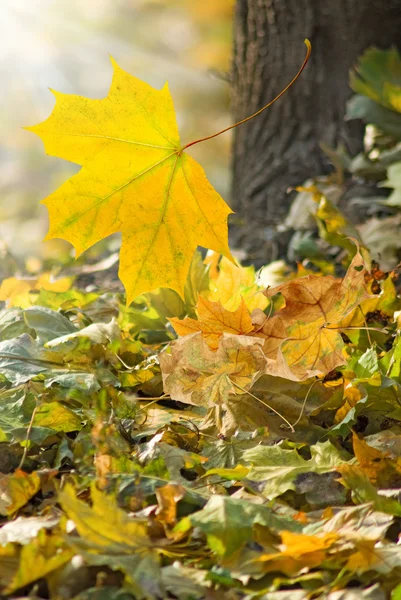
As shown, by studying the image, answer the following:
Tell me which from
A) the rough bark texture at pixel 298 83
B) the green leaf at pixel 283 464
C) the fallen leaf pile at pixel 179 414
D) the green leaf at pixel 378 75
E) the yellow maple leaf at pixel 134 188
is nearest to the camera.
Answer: the fallen leaf pile at pixel 179 414

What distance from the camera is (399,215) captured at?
1.80 metres

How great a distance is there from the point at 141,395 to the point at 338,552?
46 cm

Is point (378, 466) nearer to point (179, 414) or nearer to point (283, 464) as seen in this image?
point (283, 464)

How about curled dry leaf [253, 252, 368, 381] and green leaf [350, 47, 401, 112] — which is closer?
curled dry leaf [253, 252, 368, 381]

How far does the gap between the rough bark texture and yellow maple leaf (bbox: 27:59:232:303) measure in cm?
113

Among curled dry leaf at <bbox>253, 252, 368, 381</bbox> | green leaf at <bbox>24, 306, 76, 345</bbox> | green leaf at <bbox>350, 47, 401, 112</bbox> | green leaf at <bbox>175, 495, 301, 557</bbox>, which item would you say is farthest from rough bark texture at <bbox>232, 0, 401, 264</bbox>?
green leaf at <bbox>175, 495, 301, 557</bbox>

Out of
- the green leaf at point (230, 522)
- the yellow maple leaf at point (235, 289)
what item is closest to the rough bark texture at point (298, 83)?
the yellow maple leaf at point (235, 289)

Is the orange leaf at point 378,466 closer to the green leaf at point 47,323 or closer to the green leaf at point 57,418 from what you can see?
the green leaf at point 57,418

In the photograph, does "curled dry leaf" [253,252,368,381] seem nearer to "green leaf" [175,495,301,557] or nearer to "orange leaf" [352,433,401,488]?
"orange leaf" [352,433,401,488]

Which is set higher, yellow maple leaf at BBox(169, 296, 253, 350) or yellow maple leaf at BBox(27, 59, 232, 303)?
yellow maple leaf at BBox(27, 59, 232, 303)

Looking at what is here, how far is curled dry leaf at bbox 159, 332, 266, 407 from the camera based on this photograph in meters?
0.90

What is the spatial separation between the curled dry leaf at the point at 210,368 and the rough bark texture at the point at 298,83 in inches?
51.2

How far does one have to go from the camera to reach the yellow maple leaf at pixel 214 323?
952mm

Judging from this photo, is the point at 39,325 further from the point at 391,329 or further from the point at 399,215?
the point at 399,215
